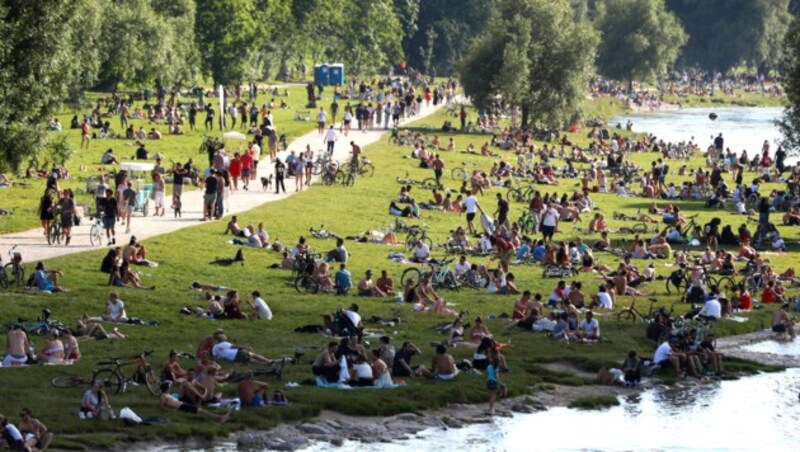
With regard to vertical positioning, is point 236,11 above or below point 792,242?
above

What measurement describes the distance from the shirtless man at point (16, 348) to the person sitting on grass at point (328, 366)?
6160mm

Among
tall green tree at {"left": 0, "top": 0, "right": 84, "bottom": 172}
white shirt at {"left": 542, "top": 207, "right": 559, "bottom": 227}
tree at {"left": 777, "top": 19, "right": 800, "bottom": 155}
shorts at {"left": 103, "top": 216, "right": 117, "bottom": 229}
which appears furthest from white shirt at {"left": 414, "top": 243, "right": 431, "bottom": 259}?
tree at {"left": 777, "top": 19, "right": 800, "bottom": 155}

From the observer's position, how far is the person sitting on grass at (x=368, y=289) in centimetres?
4681

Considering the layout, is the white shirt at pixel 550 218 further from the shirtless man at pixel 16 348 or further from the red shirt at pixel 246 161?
the shirtless man at pixel 16 348

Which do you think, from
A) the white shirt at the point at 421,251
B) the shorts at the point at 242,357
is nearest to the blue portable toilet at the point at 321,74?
the white shirt at the point at 421,251

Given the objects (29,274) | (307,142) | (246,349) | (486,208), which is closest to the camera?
(246,349)

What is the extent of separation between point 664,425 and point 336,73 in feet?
328

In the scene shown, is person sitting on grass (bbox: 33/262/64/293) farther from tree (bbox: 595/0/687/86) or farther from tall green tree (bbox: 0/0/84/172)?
tree (bbox: 595/0/687/86)

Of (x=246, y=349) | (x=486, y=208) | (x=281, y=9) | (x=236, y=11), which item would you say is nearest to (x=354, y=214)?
(x=486, y=208)

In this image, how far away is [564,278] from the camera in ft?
173

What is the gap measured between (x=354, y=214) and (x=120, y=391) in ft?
97.3

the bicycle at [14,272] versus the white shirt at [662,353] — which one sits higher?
the bicycle at [14,272]

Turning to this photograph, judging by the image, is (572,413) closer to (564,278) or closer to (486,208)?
(564,278)

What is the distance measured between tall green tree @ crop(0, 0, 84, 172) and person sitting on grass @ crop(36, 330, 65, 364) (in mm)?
17958
